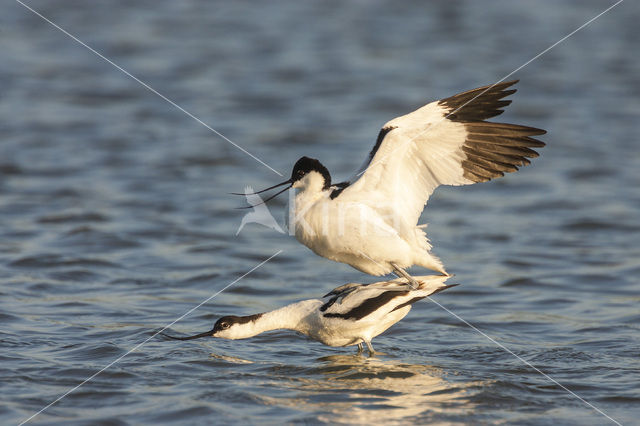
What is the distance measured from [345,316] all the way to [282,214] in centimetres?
476

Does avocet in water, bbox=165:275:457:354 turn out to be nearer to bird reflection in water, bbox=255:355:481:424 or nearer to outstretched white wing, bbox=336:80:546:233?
bird reflection in water, bbox=255:355:481:424

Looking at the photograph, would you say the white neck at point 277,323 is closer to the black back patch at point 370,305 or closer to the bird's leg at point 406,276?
the black back patch at point 370,305

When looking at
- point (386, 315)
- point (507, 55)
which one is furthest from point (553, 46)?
point (386, 315)

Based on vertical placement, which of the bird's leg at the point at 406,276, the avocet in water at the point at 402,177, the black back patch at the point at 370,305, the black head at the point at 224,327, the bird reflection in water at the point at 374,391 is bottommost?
the bird reflection in water at the point at 374,391

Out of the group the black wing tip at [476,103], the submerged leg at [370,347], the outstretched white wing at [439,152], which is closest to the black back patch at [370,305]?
the submerged leg at [370,347]

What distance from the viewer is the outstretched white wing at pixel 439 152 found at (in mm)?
7062

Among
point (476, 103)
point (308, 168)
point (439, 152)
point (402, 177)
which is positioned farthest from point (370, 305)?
point (476, 103)

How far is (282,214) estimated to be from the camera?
471 inches

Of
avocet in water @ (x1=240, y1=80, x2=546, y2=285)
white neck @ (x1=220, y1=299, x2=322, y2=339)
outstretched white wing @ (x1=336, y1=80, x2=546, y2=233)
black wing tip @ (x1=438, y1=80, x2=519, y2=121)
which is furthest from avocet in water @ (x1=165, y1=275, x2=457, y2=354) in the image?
black wing tip @ (x1=438, y1=80, x2=519, y2=121)

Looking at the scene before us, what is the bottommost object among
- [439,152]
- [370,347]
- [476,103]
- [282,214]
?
[370,347]

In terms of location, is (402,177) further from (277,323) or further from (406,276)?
(277,323)

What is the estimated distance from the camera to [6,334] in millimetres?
7691

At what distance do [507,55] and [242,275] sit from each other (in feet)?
37.6

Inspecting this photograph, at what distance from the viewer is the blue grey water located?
6.69 m
